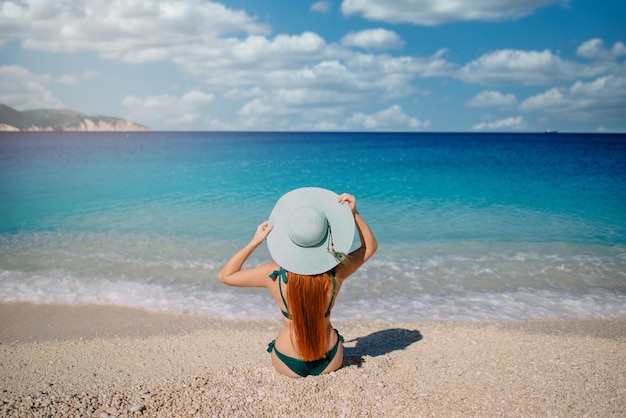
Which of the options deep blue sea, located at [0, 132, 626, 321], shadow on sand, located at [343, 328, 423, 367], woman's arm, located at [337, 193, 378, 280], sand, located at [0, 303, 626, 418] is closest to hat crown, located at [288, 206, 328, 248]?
woman's arm, located at [337, 193, 378, 280]

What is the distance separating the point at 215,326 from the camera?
662 centimetres

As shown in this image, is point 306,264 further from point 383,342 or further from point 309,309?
point 383,342

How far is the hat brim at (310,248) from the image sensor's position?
3359mm

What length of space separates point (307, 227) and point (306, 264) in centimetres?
32

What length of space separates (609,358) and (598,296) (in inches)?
123

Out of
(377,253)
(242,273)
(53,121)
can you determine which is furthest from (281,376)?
(53,121)

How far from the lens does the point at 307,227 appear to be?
3230 mm

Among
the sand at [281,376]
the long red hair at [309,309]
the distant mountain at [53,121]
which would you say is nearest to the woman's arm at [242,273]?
the long red hair at [309,309]

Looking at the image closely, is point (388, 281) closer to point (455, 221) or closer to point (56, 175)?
point (455, 221)

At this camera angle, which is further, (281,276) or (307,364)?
(307,364)

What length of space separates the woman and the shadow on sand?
1582 millimetres

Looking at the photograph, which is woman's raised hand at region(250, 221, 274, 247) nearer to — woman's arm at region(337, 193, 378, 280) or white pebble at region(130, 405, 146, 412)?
woman's arm at region(337, 193, 378, 280)

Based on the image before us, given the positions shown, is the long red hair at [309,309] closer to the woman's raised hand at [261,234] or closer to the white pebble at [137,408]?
the woman's raised hand at [261,234]

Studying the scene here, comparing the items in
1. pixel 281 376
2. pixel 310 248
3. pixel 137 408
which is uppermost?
pixel 310 248
